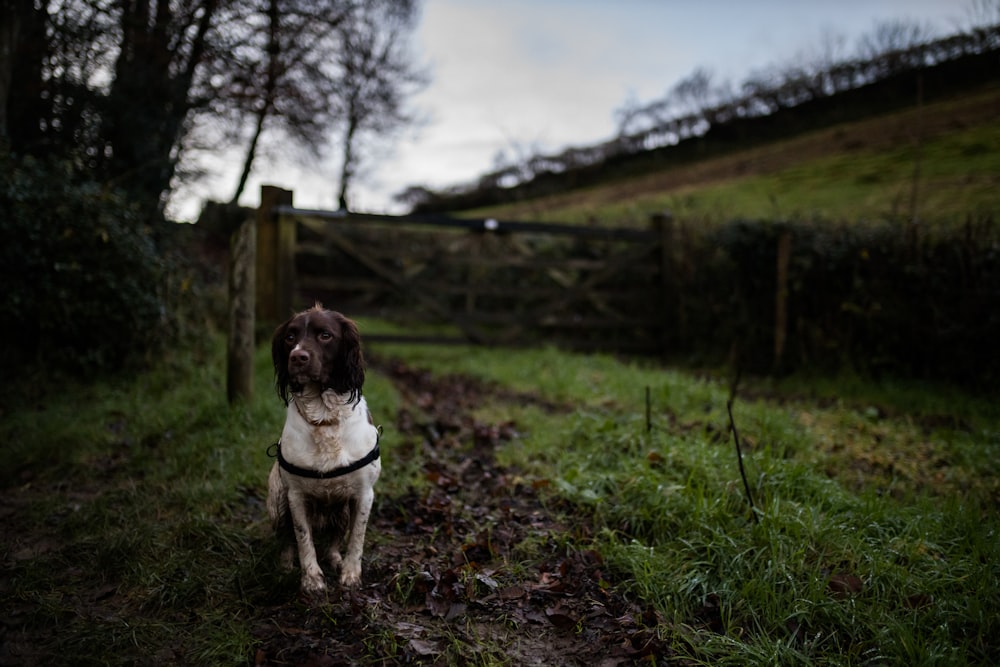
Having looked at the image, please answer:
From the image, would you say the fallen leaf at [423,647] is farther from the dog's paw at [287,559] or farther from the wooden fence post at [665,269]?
the wooden fence post at [665,269]

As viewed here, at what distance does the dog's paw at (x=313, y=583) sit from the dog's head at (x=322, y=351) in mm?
825

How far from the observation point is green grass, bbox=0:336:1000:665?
2.29 m

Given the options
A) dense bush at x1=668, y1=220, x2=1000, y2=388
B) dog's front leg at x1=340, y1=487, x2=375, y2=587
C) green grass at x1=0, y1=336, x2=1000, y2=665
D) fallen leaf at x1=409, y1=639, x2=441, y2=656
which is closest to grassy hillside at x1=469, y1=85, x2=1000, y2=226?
dense bush at x1=668, y1=220, x2=1000, y2=388

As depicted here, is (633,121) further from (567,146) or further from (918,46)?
(918,46)

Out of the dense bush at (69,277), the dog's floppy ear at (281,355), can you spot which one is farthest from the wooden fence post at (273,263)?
the dog's floppy ear at (281,355)

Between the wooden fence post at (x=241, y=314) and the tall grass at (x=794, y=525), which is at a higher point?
the wooden fence post at (x=241, y=314)

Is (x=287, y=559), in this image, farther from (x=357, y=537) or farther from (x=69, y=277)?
(x=69, y=277)

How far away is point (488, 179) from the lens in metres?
28.2

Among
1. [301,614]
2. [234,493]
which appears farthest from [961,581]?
[234,493]

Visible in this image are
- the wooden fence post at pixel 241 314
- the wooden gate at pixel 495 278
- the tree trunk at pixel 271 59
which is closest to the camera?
the wooden fence post at pixel 241 314

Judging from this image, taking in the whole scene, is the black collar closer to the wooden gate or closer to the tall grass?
the tall grass

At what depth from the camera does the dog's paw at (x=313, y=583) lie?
261 cm

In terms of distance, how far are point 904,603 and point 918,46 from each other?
20895 millimetres

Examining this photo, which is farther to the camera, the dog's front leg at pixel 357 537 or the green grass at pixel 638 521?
the dog's front leg at pixel 357 537
